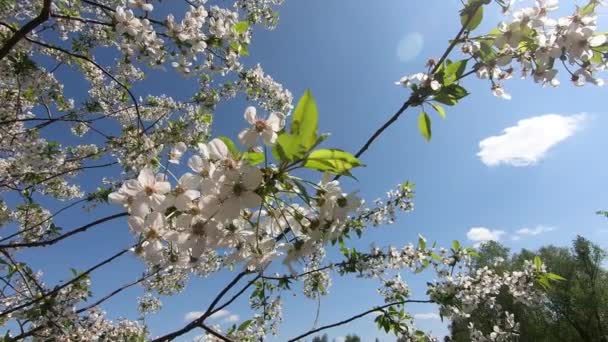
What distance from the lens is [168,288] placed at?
6.42m

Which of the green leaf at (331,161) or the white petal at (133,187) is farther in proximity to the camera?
the white petal at (133,187)

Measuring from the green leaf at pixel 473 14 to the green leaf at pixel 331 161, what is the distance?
84 cm

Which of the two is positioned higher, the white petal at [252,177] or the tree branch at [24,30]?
the tree branch at [24,30]

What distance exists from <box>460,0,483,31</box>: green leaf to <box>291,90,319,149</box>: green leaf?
89 centimetres

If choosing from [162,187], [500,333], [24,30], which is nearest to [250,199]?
[162,187]

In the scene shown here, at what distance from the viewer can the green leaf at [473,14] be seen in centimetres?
129

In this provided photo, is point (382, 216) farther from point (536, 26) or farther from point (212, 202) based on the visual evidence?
point (212, 202)

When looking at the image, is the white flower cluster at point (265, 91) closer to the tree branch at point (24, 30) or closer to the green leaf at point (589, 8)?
the tree branch at point (24, 30)

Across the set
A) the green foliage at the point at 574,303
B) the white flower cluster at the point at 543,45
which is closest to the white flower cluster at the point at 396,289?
the white flower cluster at the point at 543,45

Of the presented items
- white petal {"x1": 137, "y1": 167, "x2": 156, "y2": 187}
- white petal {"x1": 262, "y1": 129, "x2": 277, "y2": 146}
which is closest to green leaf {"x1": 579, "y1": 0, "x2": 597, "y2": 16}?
white petal {"x1": 262, "y1": 129, "x2": 277, "y2": 146}

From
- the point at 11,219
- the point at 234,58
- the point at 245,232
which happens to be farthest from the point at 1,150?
the point at 245,232

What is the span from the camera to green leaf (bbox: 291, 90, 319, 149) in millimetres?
742

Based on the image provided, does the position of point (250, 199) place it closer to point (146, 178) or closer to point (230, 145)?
point (230, 145)

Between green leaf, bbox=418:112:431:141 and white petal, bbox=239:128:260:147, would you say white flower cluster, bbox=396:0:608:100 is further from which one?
white petal, bbox=239:128:260:147
